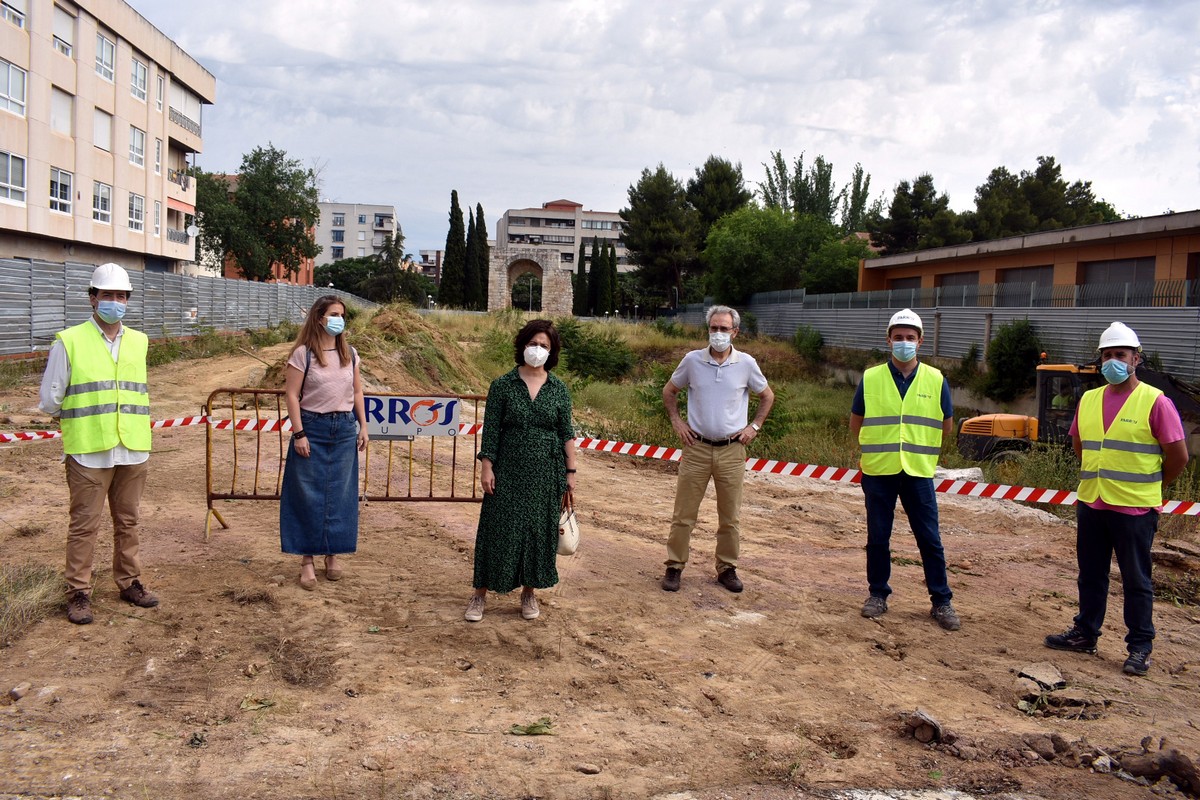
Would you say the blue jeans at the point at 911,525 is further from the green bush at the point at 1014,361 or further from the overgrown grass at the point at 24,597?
the green bush at the point at 1014,361

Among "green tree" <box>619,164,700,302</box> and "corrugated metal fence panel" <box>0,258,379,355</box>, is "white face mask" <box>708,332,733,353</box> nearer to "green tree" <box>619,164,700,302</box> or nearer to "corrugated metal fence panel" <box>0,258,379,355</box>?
"corrugated metal fence panel" <box>0,258,379,355</box>

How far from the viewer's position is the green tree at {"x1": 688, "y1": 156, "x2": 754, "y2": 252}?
66.6 meters

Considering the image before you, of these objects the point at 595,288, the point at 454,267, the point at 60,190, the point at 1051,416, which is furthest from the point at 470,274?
the point at 1051,416

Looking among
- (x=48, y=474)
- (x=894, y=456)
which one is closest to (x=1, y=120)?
(x=48, y=474)

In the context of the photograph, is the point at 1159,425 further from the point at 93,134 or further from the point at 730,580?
the point at 93,134

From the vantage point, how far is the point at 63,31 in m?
31.2

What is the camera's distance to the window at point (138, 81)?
1469 inches

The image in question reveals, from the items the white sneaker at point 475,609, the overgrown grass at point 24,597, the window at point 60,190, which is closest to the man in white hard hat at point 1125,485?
the white sneaker at point 475,609

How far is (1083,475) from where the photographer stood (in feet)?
19.6

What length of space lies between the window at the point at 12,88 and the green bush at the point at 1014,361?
28.7 meters

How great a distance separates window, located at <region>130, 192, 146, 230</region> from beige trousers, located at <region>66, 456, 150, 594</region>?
3606 centimetres

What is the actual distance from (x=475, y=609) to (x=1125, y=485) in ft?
13.0

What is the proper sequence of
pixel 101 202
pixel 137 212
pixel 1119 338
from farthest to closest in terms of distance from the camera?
pixel 137 212, pixel 101 202, pixel 1119 338

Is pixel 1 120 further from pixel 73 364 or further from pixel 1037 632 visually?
pixel 1037 632
